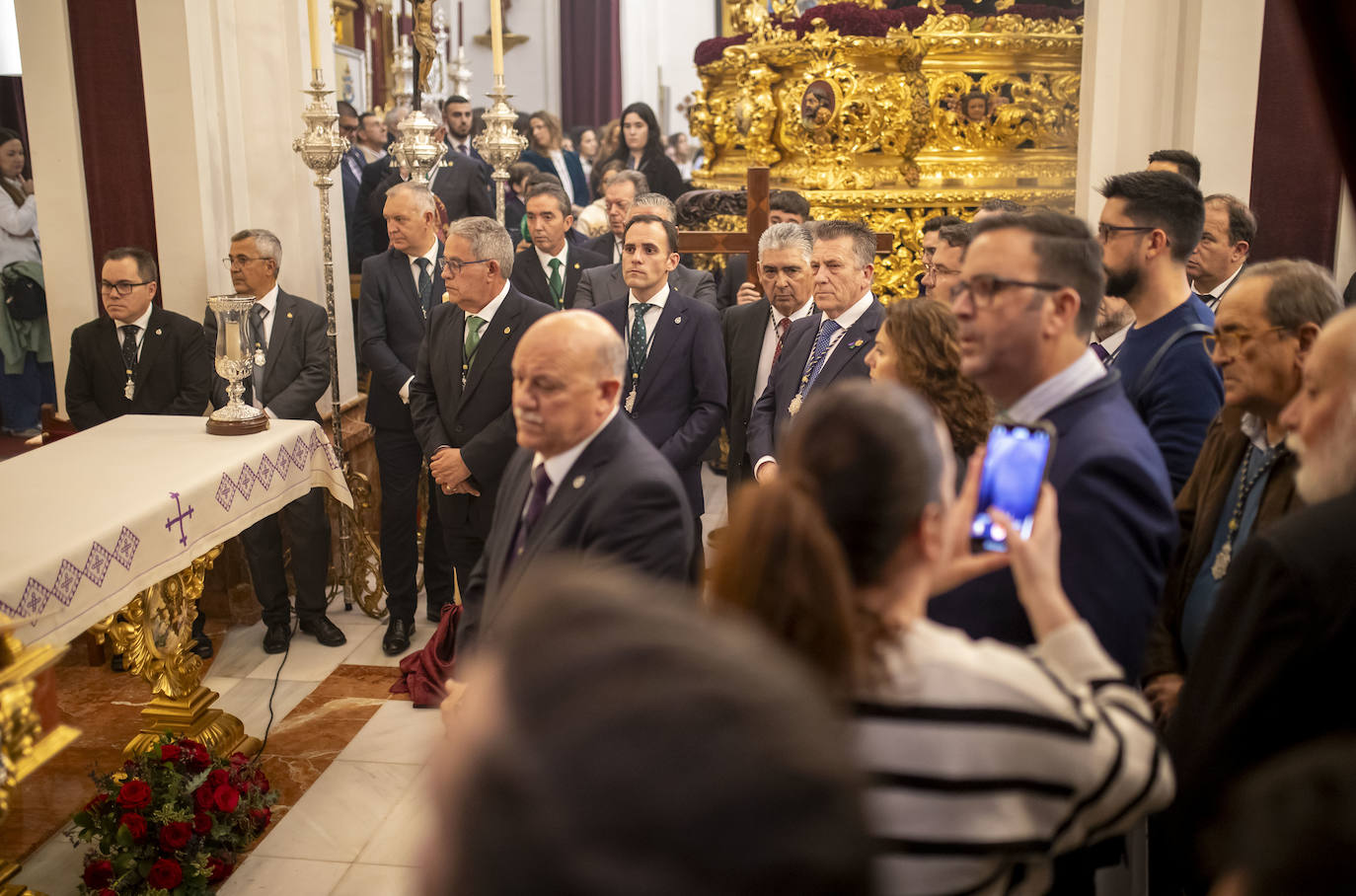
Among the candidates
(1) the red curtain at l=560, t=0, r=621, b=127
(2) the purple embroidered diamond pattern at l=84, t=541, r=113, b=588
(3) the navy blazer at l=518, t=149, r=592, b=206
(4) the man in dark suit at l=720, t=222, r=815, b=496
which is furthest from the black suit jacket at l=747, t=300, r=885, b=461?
(1) the red curtain at l=560, t=0, r=621, b=127

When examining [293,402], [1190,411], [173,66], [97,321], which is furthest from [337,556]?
[1190,411]

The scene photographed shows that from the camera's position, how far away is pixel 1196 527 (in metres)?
2.51

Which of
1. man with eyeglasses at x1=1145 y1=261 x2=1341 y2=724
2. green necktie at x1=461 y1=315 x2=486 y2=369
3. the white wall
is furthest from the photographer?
Answer: the white wall

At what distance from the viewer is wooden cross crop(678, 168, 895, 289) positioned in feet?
18.2

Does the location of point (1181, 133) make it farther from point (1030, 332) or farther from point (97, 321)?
point (97, 321)

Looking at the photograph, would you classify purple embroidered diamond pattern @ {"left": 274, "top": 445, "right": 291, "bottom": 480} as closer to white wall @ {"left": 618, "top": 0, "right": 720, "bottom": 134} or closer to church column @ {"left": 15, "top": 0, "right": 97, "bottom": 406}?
church column @ {"left": 15, "top": 0, "right": 97, "bottom": 406}

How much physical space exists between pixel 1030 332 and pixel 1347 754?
56.6 inches

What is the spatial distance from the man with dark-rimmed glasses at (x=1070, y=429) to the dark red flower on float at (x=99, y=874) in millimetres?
2477

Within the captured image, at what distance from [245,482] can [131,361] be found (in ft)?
4.20

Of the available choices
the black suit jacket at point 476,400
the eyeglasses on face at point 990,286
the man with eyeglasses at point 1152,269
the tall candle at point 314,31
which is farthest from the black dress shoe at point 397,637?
the eyeglasses on face at point 990,286

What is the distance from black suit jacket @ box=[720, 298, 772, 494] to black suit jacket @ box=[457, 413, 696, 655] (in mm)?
2245

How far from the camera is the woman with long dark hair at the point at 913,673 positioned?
1201 mm

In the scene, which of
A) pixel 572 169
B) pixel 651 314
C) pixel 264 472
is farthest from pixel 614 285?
pixel 572 169

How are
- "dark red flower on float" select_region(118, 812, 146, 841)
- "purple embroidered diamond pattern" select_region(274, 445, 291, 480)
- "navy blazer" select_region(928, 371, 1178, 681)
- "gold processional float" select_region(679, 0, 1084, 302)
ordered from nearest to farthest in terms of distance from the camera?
"navy blazer" select_region(928, 371, 1178, 681) < "dark red flower on float" select_region(118, 812, 146, 841) < "purple embroidered diamond pattern" select_region(274, 445, 291, 480) < "gold processional float" select_region(679, 0, 1084, 302)
